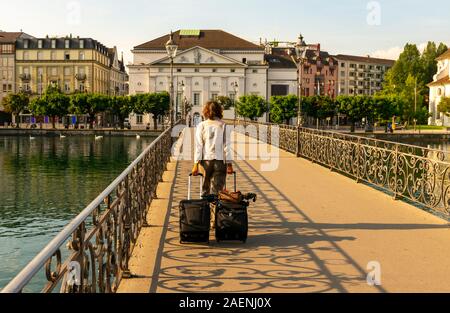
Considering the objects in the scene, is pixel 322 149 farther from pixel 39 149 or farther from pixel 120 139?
pixel 120 139

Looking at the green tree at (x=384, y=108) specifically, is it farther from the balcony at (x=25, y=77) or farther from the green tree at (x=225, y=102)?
the balcony at (x=25, y=77)

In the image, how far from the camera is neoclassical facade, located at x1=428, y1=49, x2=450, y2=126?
108m

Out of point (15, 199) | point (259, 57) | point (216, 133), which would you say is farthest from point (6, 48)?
point (216, 133)

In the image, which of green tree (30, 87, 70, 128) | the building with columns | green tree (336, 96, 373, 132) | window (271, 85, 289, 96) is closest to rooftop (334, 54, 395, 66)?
window (271, 85, 289, 96)

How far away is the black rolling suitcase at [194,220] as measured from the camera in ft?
26.2

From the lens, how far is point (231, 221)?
26.7 ft

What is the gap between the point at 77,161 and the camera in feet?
159

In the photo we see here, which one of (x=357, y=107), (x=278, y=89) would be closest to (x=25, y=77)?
(x=278, y=89)

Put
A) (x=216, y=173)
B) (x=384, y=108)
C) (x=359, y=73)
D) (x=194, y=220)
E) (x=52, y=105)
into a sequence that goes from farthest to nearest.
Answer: (x=359, y=73)
(x=52, y=105)
(x=384, y=108)
(x=216, y=173)
(x=194, y=220)

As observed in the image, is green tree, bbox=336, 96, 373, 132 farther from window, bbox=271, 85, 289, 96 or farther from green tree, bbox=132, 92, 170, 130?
window, bbox=271, 85, 289, 96

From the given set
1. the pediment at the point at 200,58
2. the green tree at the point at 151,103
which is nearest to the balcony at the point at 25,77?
the pediment at the point at 200,58

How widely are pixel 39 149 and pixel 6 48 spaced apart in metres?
66.5

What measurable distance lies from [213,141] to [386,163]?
6.67 meters

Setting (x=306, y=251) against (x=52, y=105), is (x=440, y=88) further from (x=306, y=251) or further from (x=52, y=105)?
(x=306, y=251)
